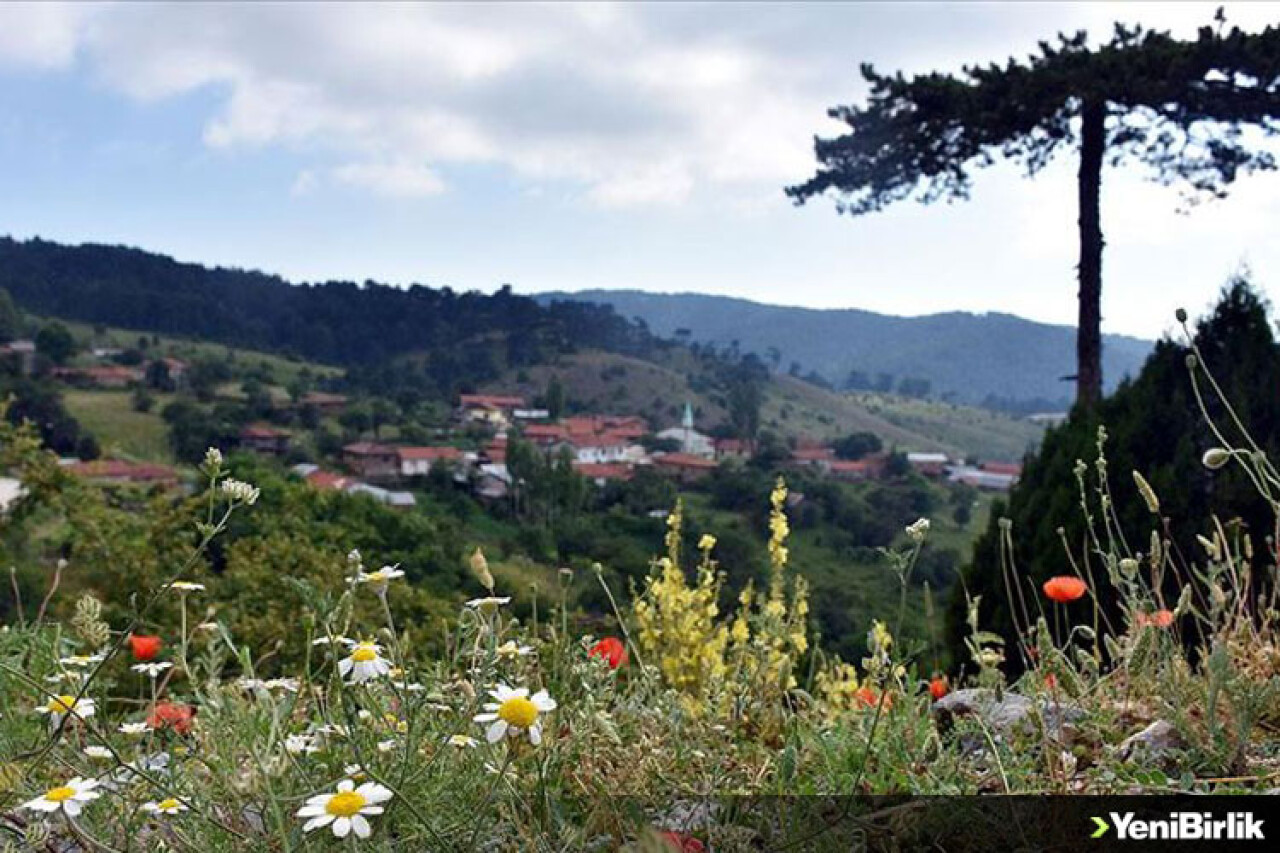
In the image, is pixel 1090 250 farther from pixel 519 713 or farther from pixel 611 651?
pixel 519 713

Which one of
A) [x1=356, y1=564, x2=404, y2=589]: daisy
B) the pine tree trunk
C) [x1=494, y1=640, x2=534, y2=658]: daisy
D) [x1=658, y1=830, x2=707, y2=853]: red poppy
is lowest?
[x1=658, y1=830, x2=707, y2=853]: red poppy

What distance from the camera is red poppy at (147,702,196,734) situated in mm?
2126

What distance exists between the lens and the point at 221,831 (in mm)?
1605

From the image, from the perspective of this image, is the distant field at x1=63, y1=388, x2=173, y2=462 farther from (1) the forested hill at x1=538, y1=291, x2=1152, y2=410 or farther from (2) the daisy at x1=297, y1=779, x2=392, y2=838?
(1) the forested hill at x1=538, y1=291, x2=1152, y2=410

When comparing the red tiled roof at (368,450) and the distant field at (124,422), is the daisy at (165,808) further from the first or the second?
the red tiled roof at (368,450)

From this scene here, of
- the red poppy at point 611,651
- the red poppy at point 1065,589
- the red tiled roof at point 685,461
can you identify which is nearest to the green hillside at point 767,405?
the red tiled roof at point 685,461

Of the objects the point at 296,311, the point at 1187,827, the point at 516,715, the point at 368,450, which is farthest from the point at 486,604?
the point at 296,311

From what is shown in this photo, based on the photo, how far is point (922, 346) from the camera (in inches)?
7475

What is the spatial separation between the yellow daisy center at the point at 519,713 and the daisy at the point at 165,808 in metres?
0.55

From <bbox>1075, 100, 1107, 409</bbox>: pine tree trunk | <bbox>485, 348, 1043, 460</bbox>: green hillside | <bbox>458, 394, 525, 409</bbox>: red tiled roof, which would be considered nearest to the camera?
<bbox>1075, 100, 1107, 409</bbox>: pine tree trunk

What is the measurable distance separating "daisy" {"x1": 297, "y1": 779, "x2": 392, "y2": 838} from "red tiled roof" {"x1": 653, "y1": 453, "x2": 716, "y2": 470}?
68.6m

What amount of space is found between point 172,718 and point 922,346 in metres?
195

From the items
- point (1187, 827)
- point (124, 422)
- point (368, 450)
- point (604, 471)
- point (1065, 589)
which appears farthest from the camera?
point (604, 471)

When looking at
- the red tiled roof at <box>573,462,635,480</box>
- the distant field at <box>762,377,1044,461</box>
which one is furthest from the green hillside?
the red tiled roof at <box>573,462,635,480</box>
